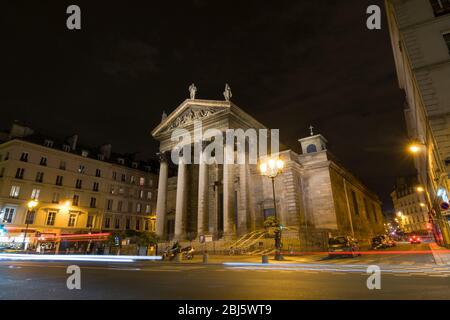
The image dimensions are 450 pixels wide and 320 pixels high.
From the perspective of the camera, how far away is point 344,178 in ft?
133

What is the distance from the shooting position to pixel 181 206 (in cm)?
3133

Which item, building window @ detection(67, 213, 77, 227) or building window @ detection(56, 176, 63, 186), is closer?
building window @ detection(67, 213, 77, 227)

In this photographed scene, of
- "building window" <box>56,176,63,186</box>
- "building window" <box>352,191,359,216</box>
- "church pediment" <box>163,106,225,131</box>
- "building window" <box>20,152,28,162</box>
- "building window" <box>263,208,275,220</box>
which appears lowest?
"building window" <box>263,208,275,220</box>

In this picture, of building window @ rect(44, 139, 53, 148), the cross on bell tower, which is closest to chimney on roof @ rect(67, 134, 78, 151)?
building window @ rect(44, 139, 53, 148)

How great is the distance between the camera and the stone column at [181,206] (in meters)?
30.4

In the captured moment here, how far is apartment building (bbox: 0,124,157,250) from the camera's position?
37.0m

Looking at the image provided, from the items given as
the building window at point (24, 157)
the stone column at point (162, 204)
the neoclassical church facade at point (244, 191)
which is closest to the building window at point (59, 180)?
the building window at point (24, 157)

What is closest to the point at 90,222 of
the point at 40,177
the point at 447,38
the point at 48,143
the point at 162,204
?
the point at 40,177

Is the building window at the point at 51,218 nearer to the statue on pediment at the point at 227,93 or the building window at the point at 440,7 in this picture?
the statue on pediment at the point at 227,93

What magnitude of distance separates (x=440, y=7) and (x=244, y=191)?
2172 centimetres

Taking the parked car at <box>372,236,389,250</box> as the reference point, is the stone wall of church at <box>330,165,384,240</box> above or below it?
above

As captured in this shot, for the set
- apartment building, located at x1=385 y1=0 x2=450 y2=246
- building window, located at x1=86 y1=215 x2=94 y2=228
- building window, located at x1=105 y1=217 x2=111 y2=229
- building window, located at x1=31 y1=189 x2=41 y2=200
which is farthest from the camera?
building window, located at x1=105 y1=217 x2=111 y2=229

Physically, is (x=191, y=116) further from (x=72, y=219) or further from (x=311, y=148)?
(x=72, y=219)

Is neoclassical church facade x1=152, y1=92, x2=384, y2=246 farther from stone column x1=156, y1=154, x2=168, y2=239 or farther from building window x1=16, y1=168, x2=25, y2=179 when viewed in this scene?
building window x1=16, y1=168, x2=25, y2=179
